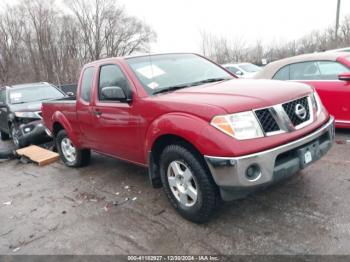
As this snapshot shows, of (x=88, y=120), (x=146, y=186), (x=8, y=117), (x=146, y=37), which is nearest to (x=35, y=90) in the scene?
(x=8, y=117)

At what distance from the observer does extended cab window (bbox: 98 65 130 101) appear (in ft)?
13.2

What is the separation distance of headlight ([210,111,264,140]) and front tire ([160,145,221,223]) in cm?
44

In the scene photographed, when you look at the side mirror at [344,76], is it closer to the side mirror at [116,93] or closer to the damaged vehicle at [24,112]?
the side mirror at [116,93]

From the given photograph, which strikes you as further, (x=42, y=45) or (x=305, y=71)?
(x=42, y=45)

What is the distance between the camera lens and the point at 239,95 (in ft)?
10.3

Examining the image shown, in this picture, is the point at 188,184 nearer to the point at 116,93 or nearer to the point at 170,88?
the point at 170,88

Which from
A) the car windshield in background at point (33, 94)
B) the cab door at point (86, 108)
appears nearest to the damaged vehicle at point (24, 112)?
the car windshield in background at point (33, 94)

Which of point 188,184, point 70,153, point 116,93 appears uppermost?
point 116,93

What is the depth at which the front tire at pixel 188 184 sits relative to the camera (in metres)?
3.09

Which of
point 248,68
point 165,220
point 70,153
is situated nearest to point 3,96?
point 70,153

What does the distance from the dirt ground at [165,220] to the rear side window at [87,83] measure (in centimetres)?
134

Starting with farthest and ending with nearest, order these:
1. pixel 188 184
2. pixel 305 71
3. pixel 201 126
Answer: pixel 305 71, pixel 188 184, pixel 201 126

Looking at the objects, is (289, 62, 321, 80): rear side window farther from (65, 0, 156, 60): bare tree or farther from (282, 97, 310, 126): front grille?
(65, 0, 156, 60): bare tree

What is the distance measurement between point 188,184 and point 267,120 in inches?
39.6
